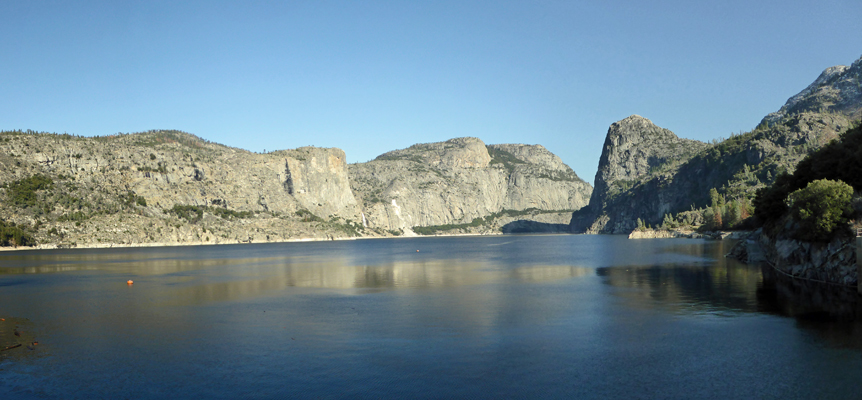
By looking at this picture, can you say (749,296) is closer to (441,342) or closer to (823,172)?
(441,342)

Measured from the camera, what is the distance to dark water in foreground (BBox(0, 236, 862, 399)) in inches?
732

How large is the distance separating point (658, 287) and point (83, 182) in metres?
167

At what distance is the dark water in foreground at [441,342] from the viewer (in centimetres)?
1859

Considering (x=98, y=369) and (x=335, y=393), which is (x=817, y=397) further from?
(x=98, y=369)

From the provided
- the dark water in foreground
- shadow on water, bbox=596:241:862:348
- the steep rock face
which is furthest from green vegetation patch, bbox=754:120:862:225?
the steep rock face

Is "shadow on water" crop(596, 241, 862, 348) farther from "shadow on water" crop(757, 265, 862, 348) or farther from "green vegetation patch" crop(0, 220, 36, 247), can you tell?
"green vegetation patch" crop(0, 220, 36, 247)

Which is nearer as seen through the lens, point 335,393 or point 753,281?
point 335,393

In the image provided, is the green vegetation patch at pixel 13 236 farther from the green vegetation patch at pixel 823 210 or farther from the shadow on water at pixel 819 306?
the green vegetation patch at pixel 823 210

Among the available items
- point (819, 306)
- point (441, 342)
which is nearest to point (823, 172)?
point (819, 306)

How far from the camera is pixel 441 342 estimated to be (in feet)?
81.5

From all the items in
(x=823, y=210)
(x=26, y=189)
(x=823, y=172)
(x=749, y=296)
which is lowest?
(x=749, y=296)

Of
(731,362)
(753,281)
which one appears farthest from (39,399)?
(753,281)

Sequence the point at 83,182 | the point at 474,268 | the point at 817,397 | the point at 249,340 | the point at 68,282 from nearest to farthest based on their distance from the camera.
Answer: the point at 817,397 < the point at 249,340 < the point at 68,282 < the point at 474,268 < the point at 83,182

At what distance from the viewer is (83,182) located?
161500 mm
